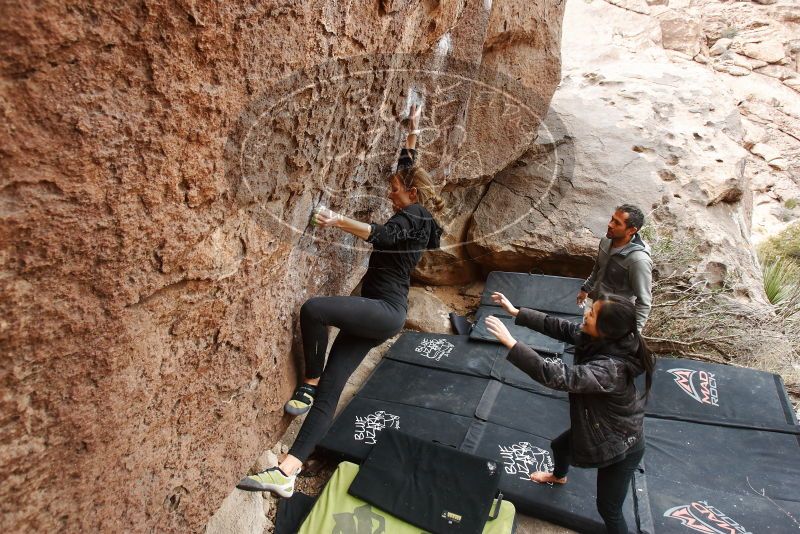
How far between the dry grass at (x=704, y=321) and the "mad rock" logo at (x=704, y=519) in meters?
1.91

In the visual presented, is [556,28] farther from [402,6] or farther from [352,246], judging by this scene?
[352,246]

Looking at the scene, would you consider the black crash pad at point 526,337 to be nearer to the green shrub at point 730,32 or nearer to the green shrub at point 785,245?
the green shrub at point 785,245

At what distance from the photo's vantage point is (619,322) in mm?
1769

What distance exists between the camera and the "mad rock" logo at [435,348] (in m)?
3.94

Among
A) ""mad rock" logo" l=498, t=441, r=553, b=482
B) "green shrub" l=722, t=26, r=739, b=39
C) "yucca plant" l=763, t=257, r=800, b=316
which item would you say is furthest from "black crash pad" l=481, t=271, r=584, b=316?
"green shrub" l=722, t=26, r=739, b=39

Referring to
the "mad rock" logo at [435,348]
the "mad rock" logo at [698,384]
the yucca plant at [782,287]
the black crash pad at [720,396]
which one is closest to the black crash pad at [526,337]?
the "mad rock" logo at [435,348]

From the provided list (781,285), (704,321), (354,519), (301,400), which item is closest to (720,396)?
(704,321)

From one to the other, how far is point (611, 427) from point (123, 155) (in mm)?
1881

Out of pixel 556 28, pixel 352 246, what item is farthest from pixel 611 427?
pixel 556 28

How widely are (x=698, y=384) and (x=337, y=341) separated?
2.82 meters

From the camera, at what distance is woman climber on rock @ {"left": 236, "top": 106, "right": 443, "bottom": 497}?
6.84 feet

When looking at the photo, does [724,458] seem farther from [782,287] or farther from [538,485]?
[782,287]

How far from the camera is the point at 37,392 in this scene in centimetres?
108

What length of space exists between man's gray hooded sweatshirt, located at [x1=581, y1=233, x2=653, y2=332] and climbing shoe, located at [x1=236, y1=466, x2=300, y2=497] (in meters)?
1.92
